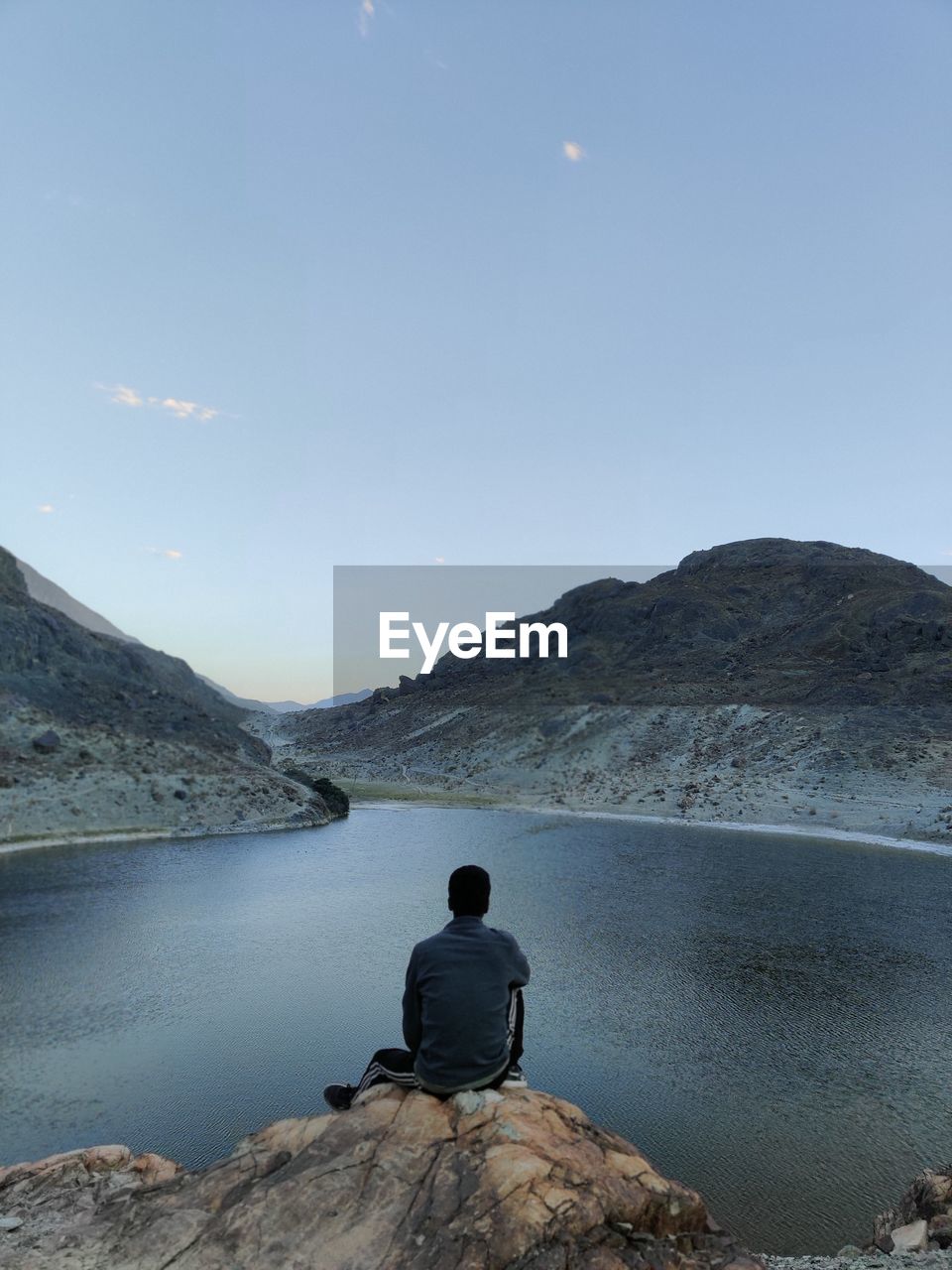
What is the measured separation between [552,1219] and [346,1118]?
2101mm

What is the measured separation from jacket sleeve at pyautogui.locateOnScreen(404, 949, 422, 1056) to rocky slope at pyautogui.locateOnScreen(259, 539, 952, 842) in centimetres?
5406

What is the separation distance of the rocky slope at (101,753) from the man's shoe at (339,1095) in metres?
43.7

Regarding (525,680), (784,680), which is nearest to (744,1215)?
(784,680)

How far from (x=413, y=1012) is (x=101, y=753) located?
52796 mm

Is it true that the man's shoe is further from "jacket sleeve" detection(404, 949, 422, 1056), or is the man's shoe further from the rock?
the rock

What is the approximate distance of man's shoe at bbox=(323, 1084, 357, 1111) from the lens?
7.23 m

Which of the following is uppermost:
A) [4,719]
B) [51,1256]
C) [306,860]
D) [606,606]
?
[606,606]

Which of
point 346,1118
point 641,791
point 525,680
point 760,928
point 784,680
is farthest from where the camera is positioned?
point 525,680

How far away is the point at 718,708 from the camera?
89000 mm

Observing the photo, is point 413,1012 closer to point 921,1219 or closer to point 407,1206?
point 407,1206

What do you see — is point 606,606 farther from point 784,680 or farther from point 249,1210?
point 249,1210

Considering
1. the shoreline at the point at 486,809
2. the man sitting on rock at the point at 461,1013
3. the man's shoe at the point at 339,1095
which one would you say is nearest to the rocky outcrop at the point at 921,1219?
the man sitting on rock at the point at 461,1013

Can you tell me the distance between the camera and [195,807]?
53.3m

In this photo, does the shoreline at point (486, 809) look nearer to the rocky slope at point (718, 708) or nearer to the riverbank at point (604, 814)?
the riverbank at point (604, 814)
